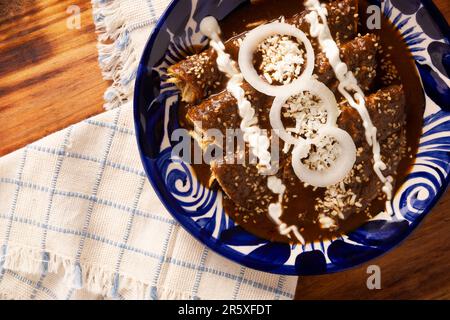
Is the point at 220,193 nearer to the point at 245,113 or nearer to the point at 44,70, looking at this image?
the point at 245,113

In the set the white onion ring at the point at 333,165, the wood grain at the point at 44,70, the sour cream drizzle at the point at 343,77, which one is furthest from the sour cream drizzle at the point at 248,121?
the wood grain at the point at 44,70

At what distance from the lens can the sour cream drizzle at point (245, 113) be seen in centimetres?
225

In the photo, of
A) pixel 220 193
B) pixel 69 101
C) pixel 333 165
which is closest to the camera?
pixel 333 165

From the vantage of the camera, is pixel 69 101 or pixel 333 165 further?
pixel 69 101

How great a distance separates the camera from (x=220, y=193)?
Result: 93.4 inches

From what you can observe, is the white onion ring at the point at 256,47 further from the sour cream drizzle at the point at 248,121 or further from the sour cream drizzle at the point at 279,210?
the sour cream drizzle at the point at 279,210

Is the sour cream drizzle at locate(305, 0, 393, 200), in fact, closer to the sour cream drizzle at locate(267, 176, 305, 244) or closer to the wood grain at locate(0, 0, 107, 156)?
the sour cream drizzle at locate(267, 176, 305, 244)

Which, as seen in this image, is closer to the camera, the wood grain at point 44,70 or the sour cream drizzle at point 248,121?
the sour cream drizzle at point 248,121

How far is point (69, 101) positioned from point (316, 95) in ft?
4.13

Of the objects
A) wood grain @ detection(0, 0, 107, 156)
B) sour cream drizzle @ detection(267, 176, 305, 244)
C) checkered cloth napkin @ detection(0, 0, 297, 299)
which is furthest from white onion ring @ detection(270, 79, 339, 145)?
wood grain @ detection(0, 0, 107, 156)

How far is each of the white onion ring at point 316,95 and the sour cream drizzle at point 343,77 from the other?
95 mm

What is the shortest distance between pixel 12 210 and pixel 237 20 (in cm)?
150

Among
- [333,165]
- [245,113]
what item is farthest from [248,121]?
[333,165]

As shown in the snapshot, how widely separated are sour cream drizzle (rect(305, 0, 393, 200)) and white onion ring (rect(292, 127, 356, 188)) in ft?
0.39
